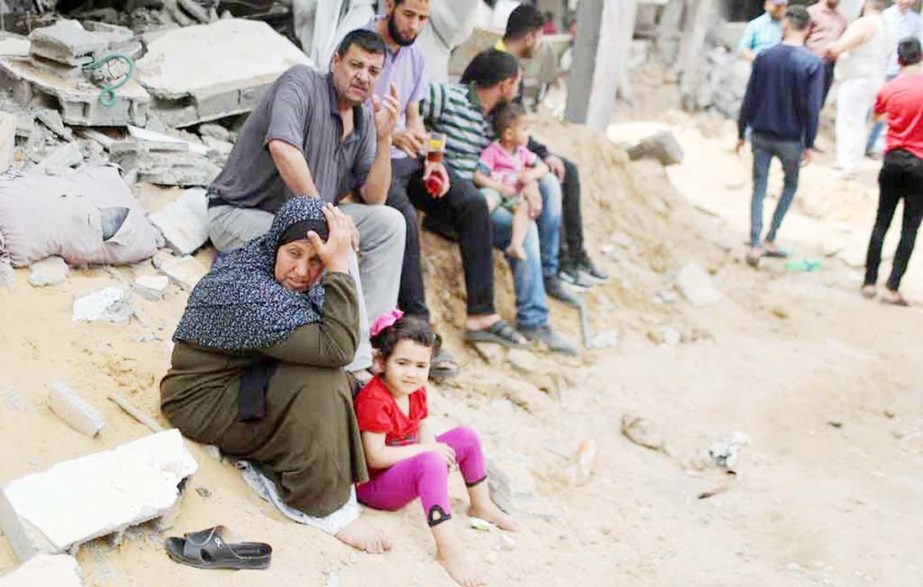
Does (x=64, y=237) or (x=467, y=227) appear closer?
(x=64, y=237)

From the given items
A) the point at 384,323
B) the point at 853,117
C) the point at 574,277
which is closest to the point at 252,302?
the point at 384,323

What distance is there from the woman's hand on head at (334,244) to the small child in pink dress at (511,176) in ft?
7.23

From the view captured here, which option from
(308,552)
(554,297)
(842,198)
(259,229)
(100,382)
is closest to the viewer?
(308,552)

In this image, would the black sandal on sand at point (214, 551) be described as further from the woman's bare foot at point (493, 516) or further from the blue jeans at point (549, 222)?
the blue jeans at point (549, 222)

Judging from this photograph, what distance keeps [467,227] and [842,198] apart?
19.0 feet

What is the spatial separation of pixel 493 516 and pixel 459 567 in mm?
512

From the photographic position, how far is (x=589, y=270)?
6160 millimetres

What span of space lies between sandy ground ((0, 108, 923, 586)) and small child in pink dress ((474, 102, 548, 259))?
47 cm

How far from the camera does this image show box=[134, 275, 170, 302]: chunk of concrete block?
384 centimetres

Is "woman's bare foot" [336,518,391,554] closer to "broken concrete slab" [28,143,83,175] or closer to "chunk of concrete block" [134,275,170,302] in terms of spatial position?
"chunk of concrete block" [134,275,170,302]

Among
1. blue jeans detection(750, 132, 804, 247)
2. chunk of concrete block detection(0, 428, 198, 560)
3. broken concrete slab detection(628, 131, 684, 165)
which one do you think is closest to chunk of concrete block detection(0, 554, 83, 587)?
chunk of concrete block detection(0, 428, 198, 560)

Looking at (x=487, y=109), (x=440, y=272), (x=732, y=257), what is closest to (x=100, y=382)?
(x=440, y=272)

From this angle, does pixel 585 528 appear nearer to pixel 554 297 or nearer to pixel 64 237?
pixel 554 297

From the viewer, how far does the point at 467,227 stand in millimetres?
5047
